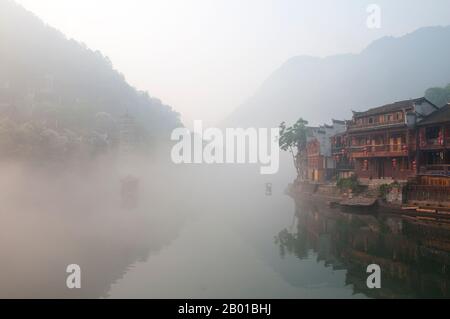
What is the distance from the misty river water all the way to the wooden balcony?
32.0 feet

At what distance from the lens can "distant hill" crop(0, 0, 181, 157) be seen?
8239 cm

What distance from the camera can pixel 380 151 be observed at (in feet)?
162

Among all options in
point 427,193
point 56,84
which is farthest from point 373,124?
point 56,84

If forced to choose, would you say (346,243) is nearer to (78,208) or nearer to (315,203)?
(315,203)

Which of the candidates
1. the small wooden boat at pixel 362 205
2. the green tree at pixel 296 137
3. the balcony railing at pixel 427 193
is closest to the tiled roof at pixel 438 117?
the balcony railing at pixel 427 193

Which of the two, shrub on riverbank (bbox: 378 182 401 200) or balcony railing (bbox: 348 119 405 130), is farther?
balcony railing (bbox: 348 119 405 130)

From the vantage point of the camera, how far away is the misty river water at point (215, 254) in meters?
20.5

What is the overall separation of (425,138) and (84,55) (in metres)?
138

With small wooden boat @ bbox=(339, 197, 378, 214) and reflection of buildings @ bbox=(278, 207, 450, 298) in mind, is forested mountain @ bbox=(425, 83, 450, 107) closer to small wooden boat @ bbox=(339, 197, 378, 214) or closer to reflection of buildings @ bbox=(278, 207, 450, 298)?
small wooden boat @ bbox=(339, 197, 378, 214)

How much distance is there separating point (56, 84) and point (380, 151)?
311 ft

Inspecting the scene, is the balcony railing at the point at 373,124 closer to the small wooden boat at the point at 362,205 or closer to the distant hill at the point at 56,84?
the small wooden boat at the point at 362,205

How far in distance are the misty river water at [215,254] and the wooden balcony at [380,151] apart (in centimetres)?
975

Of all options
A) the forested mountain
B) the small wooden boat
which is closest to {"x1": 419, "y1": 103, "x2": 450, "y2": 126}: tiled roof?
the small wooden boat
